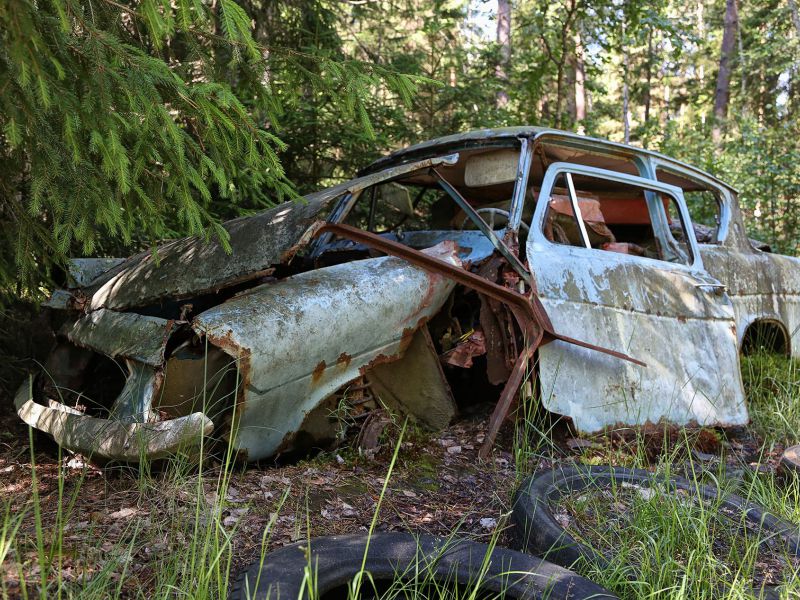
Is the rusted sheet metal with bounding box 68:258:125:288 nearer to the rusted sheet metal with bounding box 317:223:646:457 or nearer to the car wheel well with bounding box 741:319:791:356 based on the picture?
the rusted sheet metal with bounding box 317:223:646:457

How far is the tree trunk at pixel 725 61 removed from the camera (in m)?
15.9

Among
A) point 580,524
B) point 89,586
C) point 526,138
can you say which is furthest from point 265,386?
point 526,138

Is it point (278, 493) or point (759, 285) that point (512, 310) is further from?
point (759, 285)

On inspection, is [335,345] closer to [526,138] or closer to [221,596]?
[221,596]

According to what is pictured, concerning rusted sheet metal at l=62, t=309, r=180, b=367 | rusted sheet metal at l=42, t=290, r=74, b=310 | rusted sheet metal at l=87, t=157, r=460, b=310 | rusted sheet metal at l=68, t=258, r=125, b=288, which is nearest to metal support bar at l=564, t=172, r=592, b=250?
rusted sheet metal at l=87, t=157, r=460, b=310

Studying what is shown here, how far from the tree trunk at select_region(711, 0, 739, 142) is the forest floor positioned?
14568 millimetres

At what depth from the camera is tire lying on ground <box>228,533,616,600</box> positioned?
6.37 ft

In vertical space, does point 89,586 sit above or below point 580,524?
above

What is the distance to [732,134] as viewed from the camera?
16.3 meters

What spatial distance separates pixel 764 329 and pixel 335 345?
392 centimetres

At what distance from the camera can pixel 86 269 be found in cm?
392

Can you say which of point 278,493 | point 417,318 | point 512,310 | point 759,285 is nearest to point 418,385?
point 417,318

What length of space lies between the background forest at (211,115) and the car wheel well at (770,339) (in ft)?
10.8

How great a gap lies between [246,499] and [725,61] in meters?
17.6
